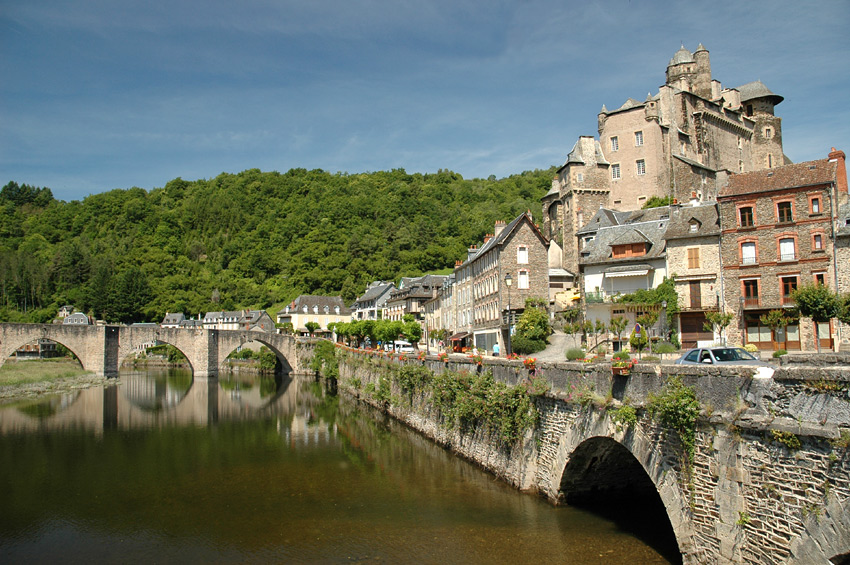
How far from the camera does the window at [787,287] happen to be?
87.1 feet

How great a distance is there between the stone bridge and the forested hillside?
75422 millimetres

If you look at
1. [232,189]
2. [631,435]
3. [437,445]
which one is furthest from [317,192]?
[631,435]

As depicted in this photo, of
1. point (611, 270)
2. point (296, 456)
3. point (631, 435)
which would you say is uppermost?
point (611, 270)

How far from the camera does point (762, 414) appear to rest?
8.05 m

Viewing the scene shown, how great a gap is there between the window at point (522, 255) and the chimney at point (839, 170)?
15851 millimetres

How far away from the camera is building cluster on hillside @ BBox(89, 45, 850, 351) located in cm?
2608

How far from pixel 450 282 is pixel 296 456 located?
30616mm

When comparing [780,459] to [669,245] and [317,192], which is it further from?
[317,192]

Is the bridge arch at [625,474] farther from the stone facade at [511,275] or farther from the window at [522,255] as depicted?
the window at [522,255]

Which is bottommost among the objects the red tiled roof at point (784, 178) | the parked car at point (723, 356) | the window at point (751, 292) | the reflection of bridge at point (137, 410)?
the reflection of bridge at point (137, 410)

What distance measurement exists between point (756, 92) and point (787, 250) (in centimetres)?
4665

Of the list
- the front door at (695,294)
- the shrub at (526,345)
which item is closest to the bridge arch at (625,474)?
the shrub at (526,345)

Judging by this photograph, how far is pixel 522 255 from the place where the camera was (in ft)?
116

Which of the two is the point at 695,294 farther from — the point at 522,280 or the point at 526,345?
the point at 522,280
